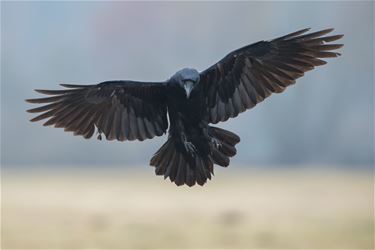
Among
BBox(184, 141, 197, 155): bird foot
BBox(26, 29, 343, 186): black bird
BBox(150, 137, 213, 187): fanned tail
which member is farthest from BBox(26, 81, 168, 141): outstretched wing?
BBox(184, 141, 197, 155): bird foot

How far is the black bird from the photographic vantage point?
722cm

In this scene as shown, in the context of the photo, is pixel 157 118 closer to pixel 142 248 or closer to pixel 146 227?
pixel 142 248

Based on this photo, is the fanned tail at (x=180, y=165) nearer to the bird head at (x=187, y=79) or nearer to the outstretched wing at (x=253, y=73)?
the outstretched wing at (x=253, y=73)

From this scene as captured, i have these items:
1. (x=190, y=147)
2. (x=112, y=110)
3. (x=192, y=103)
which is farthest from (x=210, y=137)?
(x=112, y=110)

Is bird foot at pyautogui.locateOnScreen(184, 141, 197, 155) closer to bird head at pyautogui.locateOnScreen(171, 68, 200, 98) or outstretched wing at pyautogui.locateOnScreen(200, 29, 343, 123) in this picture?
outstretched wing at pyautogui.locateOnScreen(200, 29, 343, 123)

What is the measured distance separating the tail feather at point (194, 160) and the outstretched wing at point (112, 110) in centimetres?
28

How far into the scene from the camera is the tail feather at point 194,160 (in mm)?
7320

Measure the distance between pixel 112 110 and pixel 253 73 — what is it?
1284 millimetres

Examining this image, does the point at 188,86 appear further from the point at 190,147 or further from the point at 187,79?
the point at 190,147

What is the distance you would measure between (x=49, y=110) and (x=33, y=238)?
4.41 m

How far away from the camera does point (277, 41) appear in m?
7.34

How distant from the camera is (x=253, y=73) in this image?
7.43 meters

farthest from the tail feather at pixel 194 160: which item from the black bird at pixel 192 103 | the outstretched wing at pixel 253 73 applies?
the outstretched wing at pixel 253 73

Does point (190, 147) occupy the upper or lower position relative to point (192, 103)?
lower
